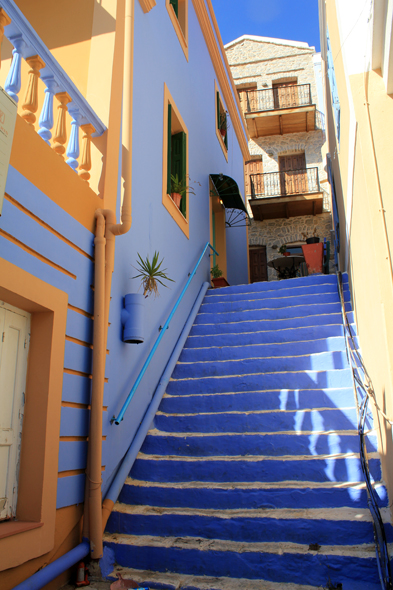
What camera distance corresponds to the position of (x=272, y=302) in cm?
639

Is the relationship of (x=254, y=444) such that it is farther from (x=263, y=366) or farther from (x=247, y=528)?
(x=263, y=366)

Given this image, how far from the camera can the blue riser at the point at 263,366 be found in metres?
4.83

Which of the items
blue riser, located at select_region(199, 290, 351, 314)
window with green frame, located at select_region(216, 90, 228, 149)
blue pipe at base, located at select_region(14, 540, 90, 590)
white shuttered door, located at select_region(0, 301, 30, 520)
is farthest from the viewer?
window with green frame, located at select_region(216, 90, 228, 149)

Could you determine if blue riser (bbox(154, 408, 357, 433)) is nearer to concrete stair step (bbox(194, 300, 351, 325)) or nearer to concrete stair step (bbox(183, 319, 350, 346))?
concrete stair step (bbox(183, 319, 350, 346))

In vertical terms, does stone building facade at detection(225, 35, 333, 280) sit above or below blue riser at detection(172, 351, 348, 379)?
above

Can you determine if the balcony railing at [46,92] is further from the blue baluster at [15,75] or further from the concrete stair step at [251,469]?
the concrete stair step at [251,469]

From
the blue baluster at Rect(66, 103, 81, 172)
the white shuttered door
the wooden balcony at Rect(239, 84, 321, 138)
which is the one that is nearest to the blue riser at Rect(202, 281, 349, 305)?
the blue baluster at Rect(66, 103, 81, 172)

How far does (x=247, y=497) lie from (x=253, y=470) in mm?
285

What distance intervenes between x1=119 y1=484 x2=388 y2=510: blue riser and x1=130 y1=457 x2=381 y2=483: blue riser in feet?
0.59

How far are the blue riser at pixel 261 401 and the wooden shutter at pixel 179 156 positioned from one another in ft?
10.4

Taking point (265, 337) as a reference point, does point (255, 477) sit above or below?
below

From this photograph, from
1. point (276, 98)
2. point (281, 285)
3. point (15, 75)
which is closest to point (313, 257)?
point (281, 285)

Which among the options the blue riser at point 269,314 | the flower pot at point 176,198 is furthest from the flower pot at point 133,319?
the flower pot at point 176,198

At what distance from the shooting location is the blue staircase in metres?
2.91
